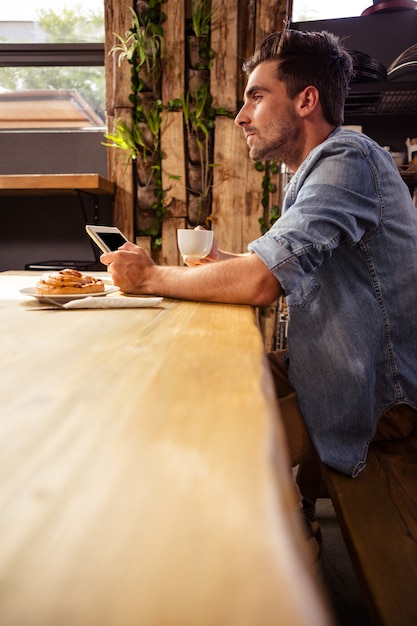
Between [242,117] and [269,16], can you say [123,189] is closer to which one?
[269,16]

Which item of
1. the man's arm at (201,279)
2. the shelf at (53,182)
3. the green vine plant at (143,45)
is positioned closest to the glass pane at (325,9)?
the green vine plant at (143,45)

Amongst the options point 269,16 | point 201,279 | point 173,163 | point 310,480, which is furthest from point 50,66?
point 310,480

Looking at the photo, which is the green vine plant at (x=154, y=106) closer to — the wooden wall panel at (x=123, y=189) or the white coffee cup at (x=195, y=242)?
the wooden wall panel at (x=123, y=189)

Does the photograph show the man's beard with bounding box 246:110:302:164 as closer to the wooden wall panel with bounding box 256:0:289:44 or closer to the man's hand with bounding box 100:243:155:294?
the man's hand with bounding box 100:243:155:294

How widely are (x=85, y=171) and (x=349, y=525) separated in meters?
3.14

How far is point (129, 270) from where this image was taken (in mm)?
1349

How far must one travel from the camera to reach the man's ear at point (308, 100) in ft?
5.34

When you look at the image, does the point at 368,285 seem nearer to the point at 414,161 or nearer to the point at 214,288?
the point at 214,288

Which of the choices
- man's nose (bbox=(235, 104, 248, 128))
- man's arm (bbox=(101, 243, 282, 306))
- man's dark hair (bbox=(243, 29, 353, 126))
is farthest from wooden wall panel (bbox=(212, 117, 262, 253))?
man's arm (bbox=(101, 243, 282, 306))

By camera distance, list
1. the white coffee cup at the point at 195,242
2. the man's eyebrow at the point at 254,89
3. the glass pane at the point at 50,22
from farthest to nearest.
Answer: the glass pane at the point at 50,22 < the man's eyebrow at the point at 254,89 < the white coffee cup at the point at 195,242

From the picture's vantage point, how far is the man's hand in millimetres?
1344

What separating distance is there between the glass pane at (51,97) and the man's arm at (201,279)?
242cm

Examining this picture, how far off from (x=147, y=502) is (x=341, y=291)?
100 centimetres

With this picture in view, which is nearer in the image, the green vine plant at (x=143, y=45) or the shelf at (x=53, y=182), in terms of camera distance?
the shelf at (x=53, y=182)
